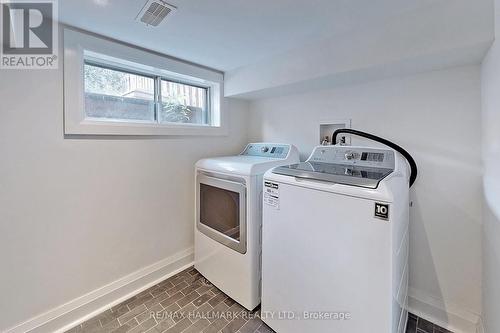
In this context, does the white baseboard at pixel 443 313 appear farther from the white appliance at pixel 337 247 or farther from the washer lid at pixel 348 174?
the washer lid at pixel 348 174

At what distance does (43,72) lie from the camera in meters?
1.41

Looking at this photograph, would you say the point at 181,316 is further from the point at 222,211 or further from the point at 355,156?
the point at 355,156

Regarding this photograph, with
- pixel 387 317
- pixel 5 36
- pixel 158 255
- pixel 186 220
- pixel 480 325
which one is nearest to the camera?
pixel 387 317

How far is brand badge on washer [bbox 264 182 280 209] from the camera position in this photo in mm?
1400

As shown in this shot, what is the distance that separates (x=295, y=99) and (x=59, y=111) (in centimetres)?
191

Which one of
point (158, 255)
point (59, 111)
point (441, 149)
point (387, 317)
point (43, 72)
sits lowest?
point (158, 255)

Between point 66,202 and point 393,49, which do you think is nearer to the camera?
point 393,49

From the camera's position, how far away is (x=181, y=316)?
1.64 m

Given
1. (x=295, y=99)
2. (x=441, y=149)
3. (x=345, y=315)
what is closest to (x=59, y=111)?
(x=295, y=99)

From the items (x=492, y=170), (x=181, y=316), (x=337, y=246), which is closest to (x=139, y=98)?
(x=181, y=316)

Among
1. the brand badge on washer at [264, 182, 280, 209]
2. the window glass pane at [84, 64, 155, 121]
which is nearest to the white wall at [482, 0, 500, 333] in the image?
the brand badge on washer at [264, 182, 280, 209]

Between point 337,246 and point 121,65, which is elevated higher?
point 121,65

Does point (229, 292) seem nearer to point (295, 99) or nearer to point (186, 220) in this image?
point (186, 220)

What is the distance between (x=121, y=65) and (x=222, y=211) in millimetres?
1479
